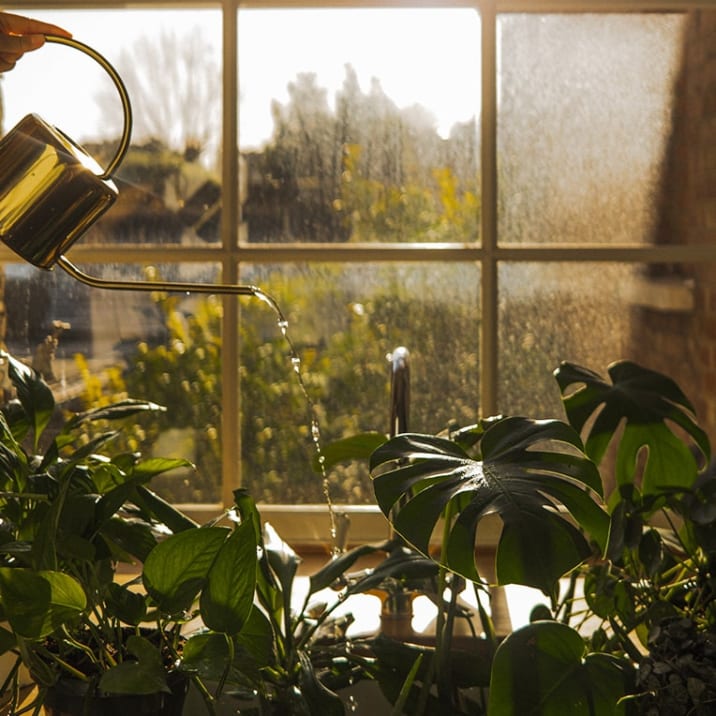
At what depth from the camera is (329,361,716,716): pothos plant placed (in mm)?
879

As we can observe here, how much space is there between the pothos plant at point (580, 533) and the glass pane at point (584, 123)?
23.7 inches

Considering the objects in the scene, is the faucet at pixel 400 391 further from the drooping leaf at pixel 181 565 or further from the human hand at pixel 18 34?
the human hand at pixel 18 34

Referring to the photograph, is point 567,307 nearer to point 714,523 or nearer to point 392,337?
point 392,337

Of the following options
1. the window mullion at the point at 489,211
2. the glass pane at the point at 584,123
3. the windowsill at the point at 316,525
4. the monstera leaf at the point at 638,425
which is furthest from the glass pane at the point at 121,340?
the monstera leaf at the point at 638,425

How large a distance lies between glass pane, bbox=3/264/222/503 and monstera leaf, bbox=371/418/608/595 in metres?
0.91

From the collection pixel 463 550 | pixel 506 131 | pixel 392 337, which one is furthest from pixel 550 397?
pixel 463 550

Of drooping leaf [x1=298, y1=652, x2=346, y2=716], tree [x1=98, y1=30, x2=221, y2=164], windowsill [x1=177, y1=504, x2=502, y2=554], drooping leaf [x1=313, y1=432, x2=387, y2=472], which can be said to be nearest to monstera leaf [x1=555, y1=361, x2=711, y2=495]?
drooping leaf [x1=313, y1=432, x2=387, y2=472]

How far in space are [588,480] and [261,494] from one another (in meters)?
1.05

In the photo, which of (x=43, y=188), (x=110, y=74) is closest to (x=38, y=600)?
(x=43, y=188)

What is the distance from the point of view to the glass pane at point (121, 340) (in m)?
1.87

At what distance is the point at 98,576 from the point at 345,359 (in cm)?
88

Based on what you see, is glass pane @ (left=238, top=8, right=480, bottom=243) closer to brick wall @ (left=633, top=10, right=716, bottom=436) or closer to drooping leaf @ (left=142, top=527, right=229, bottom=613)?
brick wall @ (left=633, top=10, right=716, bottom=436)

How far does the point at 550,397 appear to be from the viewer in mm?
1893

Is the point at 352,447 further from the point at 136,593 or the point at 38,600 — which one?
the point at 38,600
